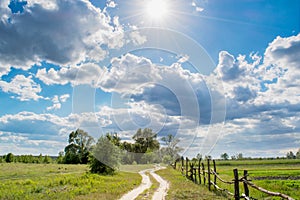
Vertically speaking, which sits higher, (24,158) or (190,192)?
(24,158)

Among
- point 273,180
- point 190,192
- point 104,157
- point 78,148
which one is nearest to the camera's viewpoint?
point 190,192

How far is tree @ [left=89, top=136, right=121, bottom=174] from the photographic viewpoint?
95.7 feet

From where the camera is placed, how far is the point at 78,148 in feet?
259

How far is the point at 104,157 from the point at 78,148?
52625 mm

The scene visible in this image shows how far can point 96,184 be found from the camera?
1830cm

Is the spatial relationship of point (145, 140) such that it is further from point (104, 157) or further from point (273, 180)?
point (273, 180)

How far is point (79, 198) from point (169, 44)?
30.7 metres

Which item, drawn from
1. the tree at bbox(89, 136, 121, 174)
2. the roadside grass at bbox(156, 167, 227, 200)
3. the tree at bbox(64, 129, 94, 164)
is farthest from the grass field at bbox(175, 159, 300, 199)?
the tree at bbox(64, 129, 94, 164)

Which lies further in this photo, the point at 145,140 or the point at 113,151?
the point at 145,140

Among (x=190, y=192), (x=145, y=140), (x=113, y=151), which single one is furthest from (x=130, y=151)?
(x=190, y=192)

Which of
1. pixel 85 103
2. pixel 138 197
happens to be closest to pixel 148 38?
pixel 85 103

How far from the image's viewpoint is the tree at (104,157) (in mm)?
29156

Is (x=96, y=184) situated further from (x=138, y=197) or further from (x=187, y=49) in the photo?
(x=187, y=49)

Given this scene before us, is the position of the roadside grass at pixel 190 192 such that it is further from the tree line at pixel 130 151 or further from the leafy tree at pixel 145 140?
the leafy tree at pixel 145 140
